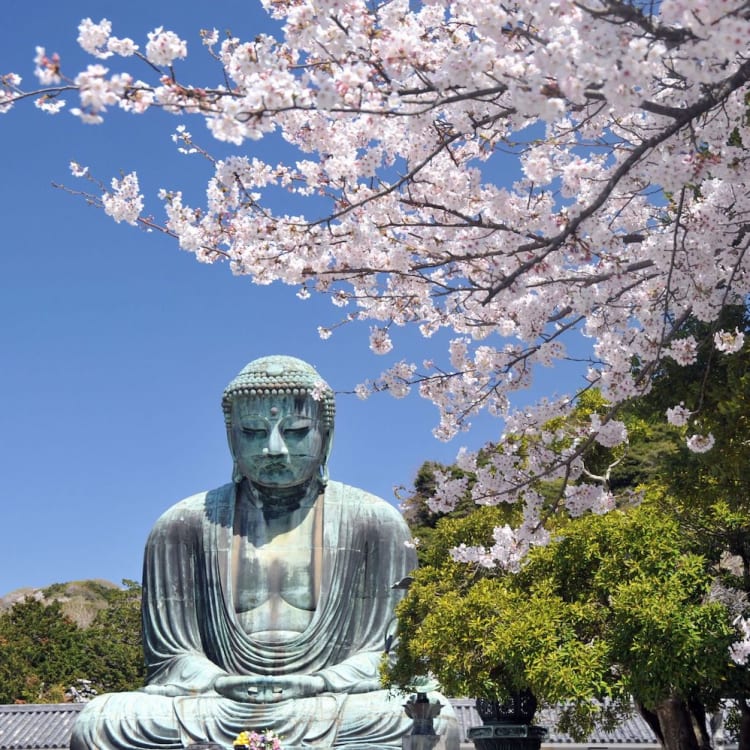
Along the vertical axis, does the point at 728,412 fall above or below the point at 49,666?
below

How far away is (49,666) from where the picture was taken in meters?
29.5

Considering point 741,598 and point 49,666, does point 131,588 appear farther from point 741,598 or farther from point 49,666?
point 741,598

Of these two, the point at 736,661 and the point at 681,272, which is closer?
the point at 681,272

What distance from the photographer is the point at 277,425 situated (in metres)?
12.1

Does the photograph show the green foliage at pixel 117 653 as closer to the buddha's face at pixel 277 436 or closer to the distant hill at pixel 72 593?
the buddha's face at pixel 277 436

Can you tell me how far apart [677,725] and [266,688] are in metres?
4.15

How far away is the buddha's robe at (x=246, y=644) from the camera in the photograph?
10.8m

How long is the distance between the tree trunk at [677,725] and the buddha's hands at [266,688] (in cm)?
353

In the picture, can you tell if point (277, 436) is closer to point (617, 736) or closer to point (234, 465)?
point (234, 465)

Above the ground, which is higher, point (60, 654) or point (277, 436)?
point (60, 654)

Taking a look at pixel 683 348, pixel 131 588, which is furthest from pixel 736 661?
pixel 131 588

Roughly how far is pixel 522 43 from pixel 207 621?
7.45 meters

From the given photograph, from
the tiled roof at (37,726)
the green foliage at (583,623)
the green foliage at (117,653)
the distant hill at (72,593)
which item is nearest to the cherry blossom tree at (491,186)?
the green foliage at (583,623)

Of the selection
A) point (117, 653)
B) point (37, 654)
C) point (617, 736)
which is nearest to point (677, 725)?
point (617, 736)
